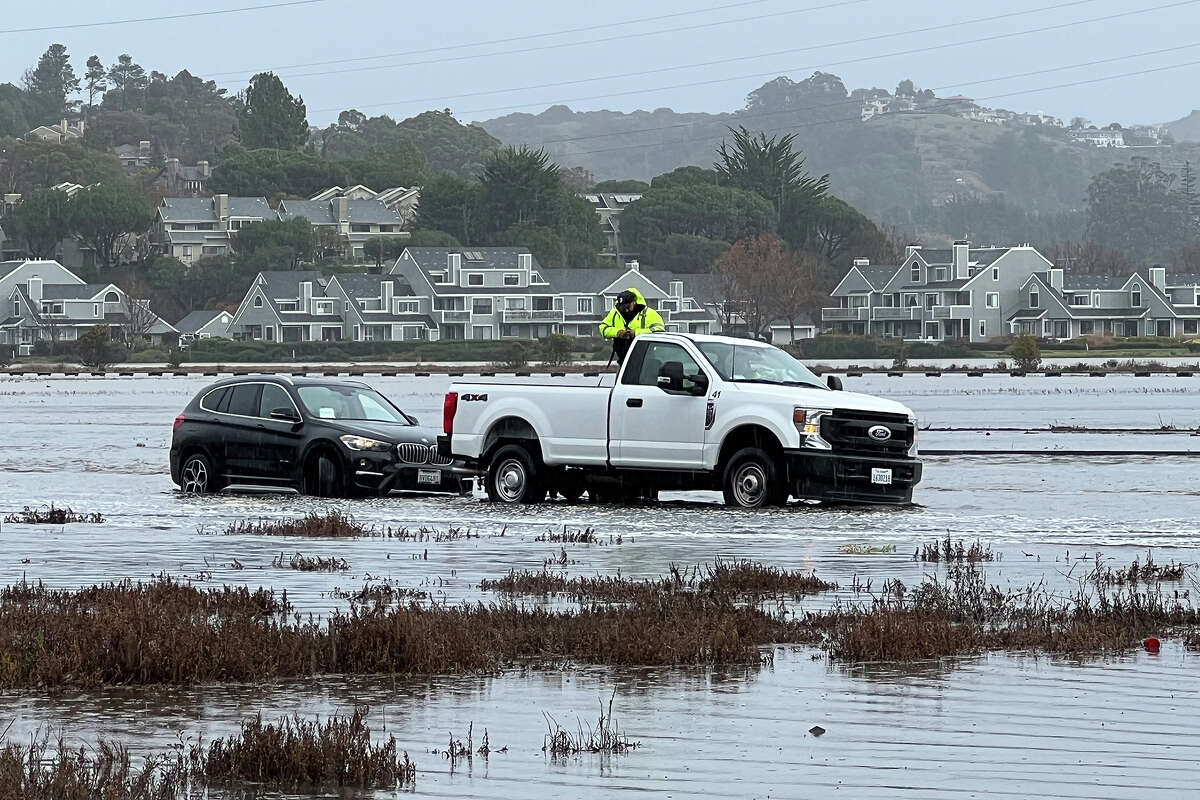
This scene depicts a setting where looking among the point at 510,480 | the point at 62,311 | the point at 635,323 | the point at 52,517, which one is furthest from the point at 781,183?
the point at 52,517

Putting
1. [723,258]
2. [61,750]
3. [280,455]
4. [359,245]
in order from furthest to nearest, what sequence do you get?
[359,245], [723,258], [280,455], [61,750]

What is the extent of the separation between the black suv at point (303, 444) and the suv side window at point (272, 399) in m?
0.01

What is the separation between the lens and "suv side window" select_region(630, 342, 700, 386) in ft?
73.6

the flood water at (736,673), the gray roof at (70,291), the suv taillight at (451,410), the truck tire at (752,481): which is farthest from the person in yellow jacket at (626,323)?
the gray roof at (70,291)

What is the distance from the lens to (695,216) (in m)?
188

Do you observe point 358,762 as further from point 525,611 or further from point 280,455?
point 280,455

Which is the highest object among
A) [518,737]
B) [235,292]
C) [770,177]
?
[770,177]

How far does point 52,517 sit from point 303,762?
46.2 ft

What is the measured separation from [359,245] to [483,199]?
23234mm

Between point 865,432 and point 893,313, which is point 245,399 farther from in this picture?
point 893,313

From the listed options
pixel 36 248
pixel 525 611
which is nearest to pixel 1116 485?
pixel 525 611

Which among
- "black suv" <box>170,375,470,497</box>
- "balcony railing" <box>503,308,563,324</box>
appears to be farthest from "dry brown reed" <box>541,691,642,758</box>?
"balcony railing" <box>503,308,563,324</box>

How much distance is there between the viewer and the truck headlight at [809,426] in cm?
2134

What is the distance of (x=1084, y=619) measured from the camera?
Result: 12.2 m
